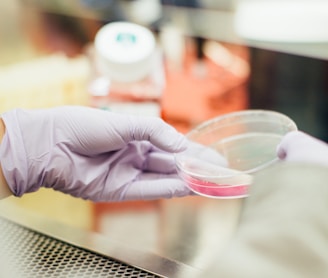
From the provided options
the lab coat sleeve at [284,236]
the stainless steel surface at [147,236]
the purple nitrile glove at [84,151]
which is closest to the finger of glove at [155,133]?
the purple nitrile glove at [84,151]

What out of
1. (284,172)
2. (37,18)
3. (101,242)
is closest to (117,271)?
(101,242)

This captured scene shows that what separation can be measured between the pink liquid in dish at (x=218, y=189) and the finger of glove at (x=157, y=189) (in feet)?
0.15

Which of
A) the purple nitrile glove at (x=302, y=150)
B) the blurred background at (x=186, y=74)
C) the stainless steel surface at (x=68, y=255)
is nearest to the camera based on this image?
the purple nitrile glove at (x=302, y=150)

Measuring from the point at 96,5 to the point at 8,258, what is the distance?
1199mm

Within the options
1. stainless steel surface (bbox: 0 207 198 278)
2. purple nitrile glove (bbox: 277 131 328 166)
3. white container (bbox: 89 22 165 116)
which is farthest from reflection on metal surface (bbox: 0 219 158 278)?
white container (bbox: 89 22 165 116)

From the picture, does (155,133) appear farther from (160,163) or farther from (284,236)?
(284,236)

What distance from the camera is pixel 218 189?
1019 millimetres

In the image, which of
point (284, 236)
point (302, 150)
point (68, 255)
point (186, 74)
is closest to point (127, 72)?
point (186, 74)

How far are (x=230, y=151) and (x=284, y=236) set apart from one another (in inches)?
23.4

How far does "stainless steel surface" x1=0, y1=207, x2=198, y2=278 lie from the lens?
94 centimetres

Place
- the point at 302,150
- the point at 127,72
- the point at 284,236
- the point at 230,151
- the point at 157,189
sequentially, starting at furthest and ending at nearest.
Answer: the point at 127,72, the point at 230,151, the point at 157,189, the point at 302,150, the point at 284,236

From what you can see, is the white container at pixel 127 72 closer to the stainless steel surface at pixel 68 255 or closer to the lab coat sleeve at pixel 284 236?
the stainless steel surface at pixel 68 255

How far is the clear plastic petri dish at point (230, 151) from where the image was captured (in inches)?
40.1

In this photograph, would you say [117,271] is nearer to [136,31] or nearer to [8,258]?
[8,258]
